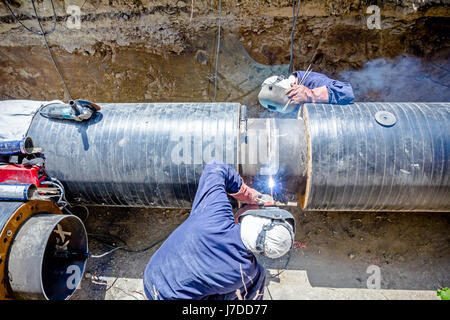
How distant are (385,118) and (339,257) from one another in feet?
5.66

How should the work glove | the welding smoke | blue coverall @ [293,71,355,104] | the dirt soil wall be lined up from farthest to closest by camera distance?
the welding smoke → the dirt soil wall → blue coverall @ [293,71,355,104] → the work glove

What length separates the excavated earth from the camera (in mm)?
3240

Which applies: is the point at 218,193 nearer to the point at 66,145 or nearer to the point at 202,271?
the point at 202,271

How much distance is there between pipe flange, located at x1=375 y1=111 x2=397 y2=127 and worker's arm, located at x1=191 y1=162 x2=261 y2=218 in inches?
52.2

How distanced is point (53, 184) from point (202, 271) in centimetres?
175

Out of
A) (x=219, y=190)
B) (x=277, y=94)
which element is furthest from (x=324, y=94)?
(x=219, y=190)

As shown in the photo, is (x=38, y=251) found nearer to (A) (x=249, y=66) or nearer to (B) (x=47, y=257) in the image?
(B) (x=47, y=257)

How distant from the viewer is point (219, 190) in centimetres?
220

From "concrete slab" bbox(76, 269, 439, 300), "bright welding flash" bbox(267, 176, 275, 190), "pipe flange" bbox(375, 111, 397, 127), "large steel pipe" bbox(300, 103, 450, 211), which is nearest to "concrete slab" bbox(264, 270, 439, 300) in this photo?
"concrete slab" bbox(76, 269, 439, 300)

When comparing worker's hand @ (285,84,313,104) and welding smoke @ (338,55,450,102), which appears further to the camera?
welding smoke @ (338,55,450,102)

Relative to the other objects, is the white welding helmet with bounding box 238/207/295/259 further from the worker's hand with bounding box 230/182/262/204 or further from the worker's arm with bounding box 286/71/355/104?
the worker's arm with bounding box 286/71/355/104

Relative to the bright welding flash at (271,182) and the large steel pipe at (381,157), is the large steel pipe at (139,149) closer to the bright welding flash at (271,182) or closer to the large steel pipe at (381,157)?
the bright welding flash at (271,182)

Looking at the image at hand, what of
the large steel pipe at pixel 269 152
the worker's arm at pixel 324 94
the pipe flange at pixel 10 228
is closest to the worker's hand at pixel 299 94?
the worker's arm at pixel 324 94
